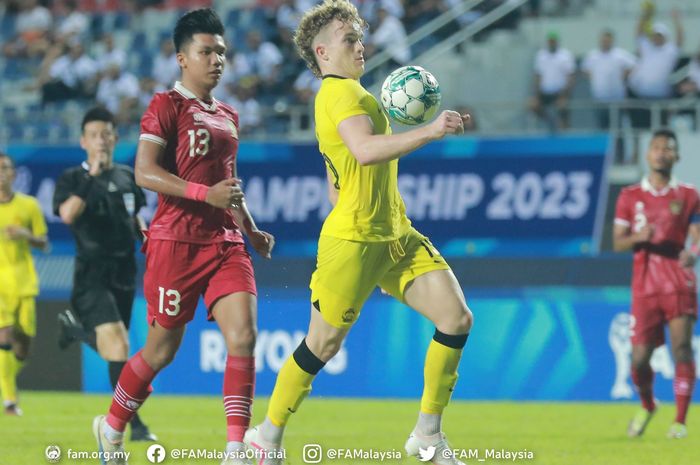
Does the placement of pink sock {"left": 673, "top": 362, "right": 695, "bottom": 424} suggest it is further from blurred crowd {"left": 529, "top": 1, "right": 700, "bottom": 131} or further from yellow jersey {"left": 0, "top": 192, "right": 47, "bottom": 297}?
blurred crowd {"left": 529, "top": 1, "right": 700, "bottom": 131}

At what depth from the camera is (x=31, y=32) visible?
82.8 ft

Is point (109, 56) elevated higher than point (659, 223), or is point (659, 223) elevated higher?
point (109, 56)

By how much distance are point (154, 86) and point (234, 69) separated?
4.17ft

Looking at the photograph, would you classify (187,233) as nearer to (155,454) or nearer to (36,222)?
(155,454)

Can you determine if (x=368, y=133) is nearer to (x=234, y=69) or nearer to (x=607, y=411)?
(x=607, y=411)

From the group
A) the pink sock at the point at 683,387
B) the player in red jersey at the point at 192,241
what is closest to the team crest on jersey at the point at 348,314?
the player in red jersey at the point at 192,241

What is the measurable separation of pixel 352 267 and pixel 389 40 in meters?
13.1

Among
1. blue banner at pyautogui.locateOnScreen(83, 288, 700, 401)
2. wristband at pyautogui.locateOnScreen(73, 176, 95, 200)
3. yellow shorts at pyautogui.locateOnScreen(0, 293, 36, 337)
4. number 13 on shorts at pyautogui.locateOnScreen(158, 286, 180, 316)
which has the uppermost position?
wristband at pyautogui.locateOnScreen(73, 176, 95, 200)

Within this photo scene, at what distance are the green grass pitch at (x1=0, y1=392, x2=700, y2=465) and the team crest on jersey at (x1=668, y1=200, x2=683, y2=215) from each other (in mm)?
1808

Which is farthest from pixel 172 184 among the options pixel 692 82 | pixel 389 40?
pixel 389 40

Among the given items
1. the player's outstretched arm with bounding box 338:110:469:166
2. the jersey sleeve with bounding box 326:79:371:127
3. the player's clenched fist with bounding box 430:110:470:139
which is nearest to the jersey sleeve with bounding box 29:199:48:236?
the jersey sleeve with bounding box 326:79:371:127

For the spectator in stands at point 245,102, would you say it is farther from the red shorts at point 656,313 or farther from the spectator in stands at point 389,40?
the red shorts at point 656,313

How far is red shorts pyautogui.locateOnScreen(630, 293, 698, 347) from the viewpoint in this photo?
11.4m

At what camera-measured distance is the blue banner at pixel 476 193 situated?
631 inches
